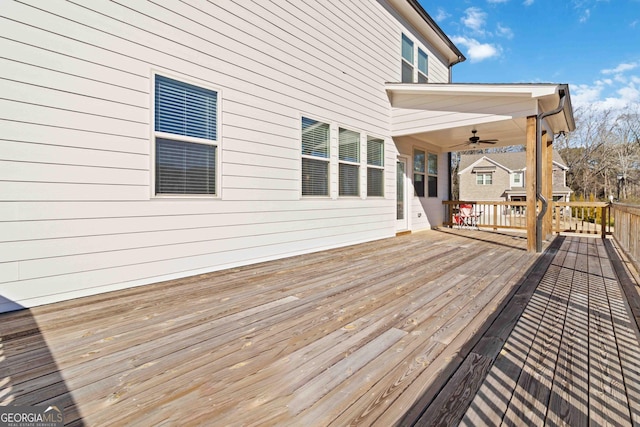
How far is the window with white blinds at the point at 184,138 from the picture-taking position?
3.36 m

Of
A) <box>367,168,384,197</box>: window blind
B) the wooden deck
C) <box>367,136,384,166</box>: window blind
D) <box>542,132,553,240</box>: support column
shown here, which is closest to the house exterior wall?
the wooden deck

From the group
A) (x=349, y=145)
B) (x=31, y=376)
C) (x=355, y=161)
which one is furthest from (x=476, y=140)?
(x=31, y=376)

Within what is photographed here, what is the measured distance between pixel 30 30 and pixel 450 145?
891cm

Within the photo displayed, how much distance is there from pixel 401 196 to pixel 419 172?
115 centimetres

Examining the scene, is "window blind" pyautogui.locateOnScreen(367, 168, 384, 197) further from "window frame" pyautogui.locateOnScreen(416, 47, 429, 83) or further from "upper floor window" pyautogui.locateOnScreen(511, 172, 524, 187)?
"upper floor window" pyautogui.locateOnScreen(511, 172, 524, 187)

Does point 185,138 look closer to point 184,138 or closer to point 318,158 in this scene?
point 184,138

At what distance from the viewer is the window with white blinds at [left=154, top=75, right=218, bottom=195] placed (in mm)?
3361

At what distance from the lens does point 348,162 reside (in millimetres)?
5941

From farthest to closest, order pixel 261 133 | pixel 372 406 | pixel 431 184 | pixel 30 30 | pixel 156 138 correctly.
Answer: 1. pixel 431 184
2. pixel 261 133
3. pixel 156 138
4. pixel 30 30
5. pixel 372 406

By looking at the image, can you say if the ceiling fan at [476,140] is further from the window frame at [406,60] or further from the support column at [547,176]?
the window frame at [406,60]

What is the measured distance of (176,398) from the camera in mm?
1449

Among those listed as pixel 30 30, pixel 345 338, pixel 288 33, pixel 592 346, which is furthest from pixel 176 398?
pixel 288 33

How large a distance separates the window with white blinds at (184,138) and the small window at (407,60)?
541cm

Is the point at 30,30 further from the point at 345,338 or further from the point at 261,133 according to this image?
the point at 345,338
